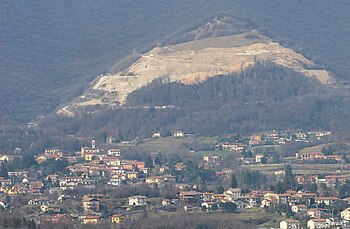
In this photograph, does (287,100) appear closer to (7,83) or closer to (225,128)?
(225,128)

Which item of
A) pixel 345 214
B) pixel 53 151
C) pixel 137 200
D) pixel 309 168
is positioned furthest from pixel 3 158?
pixel 345 214

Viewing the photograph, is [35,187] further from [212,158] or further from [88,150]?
[88,150]

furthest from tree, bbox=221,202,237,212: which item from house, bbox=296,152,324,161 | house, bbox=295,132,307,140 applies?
house, bbox=295,132,307,140

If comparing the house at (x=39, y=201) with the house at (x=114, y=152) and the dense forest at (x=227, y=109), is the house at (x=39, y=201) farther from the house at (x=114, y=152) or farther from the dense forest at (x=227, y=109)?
the dense forest at (x=227, y=109)

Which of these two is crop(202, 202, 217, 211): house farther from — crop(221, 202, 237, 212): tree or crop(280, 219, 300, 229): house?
crop(280, 219, 300, 229): house

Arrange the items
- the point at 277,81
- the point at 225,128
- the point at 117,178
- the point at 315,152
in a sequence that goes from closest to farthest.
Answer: the point at 117,178 < the point at 315,152 < the point at 225,128 < the point at 277,81

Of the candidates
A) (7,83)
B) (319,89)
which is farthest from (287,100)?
(7,83)

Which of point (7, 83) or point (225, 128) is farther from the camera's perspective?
point (7, 83)

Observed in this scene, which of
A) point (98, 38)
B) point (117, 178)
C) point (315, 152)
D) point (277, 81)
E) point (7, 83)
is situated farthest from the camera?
point (98, 38)
